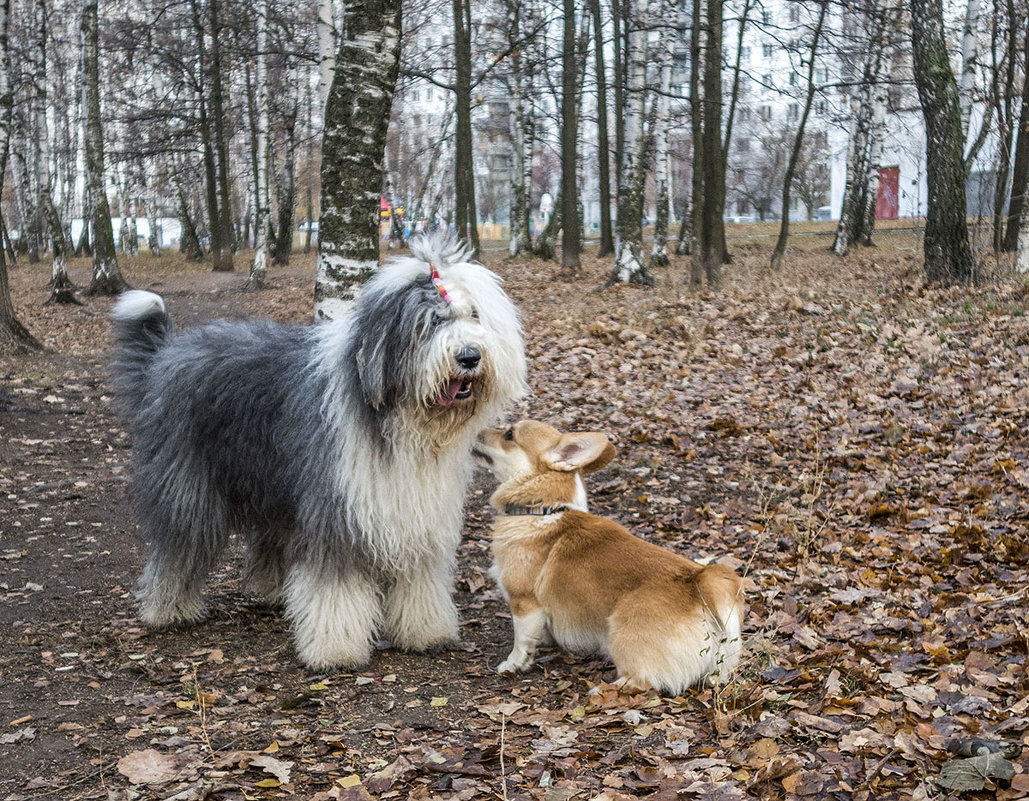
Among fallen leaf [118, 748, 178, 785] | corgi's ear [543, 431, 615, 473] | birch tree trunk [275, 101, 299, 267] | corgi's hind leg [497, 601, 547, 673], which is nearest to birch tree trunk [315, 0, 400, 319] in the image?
corgi's ear [543, 431, 615, 473]

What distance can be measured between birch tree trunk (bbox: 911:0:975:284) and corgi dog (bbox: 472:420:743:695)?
31.7 ft

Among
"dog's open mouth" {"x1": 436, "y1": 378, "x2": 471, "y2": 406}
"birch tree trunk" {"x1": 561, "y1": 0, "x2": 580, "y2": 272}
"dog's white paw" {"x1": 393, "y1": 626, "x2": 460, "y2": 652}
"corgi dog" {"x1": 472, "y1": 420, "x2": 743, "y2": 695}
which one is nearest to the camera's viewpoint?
"corgi dog" {"x1": 472, "y1": 420, "x2": 743, "y2": 695}

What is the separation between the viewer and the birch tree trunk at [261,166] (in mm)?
22355

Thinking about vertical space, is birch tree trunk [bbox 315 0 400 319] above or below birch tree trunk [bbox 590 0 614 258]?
below

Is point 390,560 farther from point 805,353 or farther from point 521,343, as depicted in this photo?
point 805,353

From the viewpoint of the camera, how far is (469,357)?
4156 mm

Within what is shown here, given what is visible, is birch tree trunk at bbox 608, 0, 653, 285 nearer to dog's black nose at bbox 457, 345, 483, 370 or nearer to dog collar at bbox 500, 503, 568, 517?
dog collar at bbox 500, 503, 568, 517

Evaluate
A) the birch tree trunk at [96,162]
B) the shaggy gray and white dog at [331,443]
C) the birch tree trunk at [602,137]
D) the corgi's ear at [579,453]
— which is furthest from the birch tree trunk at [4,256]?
the birch tree trunk at [602,137]

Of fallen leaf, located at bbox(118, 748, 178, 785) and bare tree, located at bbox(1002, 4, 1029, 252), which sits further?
bare tree, located at bbox(1002, 4, 1029, 252)

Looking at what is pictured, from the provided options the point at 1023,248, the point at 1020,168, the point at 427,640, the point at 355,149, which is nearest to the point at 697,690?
the point at 427,640

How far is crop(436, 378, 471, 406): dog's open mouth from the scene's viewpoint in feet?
13.9

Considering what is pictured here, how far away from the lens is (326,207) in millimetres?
7375

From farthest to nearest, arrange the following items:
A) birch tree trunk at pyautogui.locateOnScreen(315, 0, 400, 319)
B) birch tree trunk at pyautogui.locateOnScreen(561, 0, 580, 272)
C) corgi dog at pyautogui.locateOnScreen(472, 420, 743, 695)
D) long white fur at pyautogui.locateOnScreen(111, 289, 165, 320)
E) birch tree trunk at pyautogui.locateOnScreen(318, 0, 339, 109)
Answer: birch tree trunk at pyautogui.locateOnScreen(561, 0, 580, 272), birch tree trunk at pyautogui.locateOnScreen(318, 0, 339, 109), birch tree trunk at pyautogui.locateOnScreen(315, 0, 400, 319), long white fur at pyautogui.locateOnScreen(111, 289, 165, 320), corgi dog at pyautogui.locateOnScreen(472, 420, 743, 695)

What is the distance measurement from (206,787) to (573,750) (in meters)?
1.34
